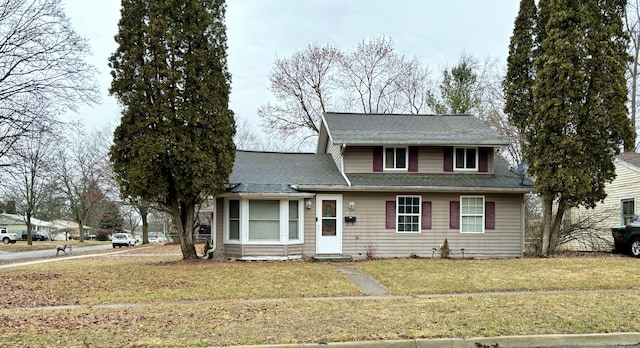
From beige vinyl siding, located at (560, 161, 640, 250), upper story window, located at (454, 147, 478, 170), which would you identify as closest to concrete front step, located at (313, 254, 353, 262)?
upper story window, located at (454, 147, 478, 170)

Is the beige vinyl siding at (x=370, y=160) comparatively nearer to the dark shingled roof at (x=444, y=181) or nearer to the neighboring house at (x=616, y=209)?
the dark shingled roof at (x=444, y=181)

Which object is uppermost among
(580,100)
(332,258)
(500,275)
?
(580,100)

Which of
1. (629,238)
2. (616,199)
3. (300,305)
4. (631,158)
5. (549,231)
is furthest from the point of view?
(631,158)

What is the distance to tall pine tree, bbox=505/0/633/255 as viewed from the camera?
17922 mm

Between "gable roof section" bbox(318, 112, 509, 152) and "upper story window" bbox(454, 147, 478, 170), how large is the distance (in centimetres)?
53

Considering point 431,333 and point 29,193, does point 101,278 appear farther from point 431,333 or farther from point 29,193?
point 29,193

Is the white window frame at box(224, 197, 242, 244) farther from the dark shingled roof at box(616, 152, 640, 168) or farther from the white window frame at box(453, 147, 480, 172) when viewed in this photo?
the dark shingled roof at box(616, 152, 640, 168)

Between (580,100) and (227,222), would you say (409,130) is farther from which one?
(227,222)

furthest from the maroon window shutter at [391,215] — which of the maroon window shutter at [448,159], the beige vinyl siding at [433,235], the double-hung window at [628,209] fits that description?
the double-hung window at [628,209]

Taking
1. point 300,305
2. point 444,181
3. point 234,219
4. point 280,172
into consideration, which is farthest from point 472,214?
point 300,305

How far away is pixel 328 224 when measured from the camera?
61.3ft

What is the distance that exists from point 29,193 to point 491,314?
146ft

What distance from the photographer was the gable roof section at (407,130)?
1900 cm

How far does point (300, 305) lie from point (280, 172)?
35.6ft
